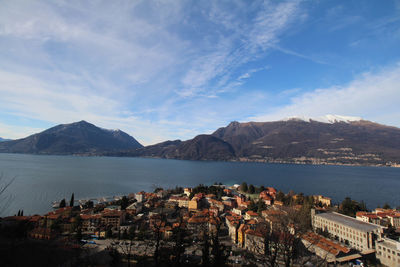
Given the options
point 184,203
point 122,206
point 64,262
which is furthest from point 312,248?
point 122,206

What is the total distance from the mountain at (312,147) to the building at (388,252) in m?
135

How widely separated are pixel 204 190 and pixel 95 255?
78.7 feet

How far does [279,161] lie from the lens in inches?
5748

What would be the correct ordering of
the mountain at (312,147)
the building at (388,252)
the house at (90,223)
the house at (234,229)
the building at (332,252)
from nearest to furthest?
the building at (388,252) < the building at (332,252) < the house at (234,229) < the house at (90,223) < the mountain at (312,147)

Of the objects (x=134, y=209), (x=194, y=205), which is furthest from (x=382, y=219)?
(x=134, y=209)

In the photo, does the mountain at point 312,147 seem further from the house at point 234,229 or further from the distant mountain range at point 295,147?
the house at point 234,229

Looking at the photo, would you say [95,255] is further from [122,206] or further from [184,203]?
[184,203]

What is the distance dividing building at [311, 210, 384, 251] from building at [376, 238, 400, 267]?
670mm

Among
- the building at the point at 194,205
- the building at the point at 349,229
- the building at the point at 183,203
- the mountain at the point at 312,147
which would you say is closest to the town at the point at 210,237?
the building at the point at 349,229

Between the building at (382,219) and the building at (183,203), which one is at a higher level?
the building at (382,219)

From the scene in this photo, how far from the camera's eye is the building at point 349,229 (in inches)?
639

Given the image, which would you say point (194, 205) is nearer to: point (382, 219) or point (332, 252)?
point (332, 252)

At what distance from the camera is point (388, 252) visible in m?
14.7

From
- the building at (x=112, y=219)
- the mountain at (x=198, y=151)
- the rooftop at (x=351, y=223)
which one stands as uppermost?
the mountain at (x=198, y=151)
